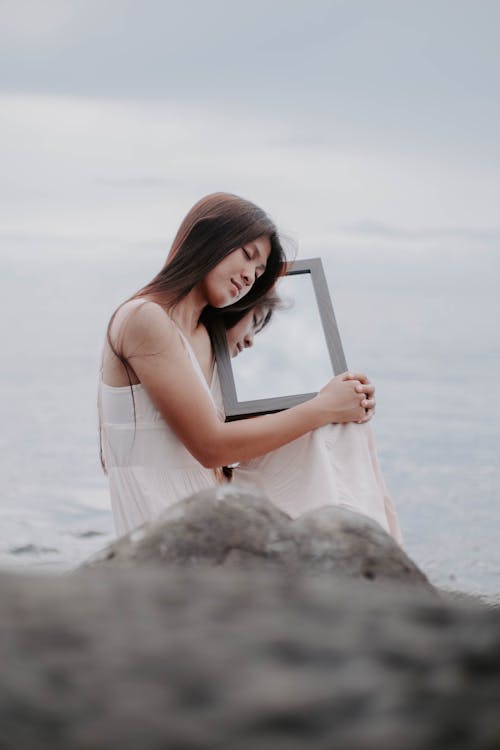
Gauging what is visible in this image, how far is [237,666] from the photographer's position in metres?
1.05

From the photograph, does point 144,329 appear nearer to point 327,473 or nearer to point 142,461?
point 142,461

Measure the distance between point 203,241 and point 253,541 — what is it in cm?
188

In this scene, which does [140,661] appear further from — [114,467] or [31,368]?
[31,368]

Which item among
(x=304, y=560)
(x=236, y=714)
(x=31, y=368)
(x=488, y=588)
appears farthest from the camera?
(x=31, y=368)

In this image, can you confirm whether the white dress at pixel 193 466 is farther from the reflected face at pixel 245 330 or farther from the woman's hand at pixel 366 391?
the reflected face at pixel 245 330

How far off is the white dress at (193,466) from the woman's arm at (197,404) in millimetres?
99

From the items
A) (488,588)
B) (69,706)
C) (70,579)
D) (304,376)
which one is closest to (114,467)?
(304,376)

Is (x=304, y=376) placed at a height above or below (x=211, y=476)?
above

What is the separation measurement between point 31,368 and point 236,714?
2485cm

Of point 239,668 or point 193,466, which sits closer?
point 239,668

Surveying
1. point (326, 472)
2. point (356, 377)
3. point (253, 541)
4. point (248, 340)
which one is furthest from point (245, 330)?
point (253, 541)

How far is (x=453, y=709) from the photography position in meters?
1.02

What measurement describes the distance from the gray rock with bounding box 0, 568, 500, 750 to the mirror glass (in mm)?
2793

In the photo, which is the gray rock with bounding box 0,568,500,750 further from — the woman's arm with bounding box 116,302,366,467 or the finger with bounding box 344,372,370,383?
the finger with bounding box 344,372,370,383
